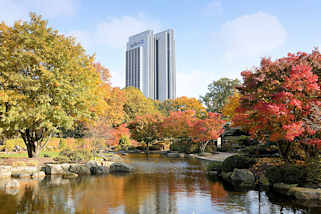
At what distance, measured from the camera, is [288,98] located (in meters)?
9.35

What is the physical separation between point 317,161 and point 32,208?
9.19 metres

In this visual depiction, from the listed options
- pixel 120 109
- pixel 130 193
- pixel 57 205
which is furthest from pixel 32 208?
pixel 120 109

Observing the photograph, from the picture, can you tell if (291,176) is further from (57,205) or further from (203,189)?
(57,205)

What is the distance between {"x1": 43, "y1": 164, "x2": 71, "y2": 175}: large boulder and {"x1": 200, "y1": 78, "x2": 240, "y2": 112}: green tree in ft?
123

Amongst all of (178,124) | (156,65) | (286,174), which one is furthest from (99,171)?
(156,65)

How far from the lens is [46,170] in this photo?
43.7ft

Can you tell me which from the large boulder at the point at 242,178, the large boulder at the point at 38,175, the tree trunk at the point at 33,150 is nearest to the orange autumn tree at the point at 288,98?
the large boulder at the point at 242,178

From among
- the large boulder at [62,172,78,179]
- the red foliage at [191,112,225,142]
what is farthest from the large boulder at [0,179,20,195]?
the red foliage at [191,112,225,142]

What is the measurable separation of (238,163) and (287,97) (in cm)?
461

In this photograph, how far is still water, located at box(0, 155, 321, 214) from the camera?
22.4 ft

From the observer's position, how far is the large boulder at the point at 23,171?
12.3 metres

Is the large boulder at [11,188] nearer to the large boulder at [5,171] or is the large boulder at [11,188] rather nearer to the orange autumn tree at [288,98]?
the large boulder at [5,171]

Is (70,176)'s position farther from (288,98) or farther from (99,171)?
(288,98)

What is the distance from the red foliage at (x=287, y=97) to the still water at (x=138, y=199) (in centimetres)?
270
